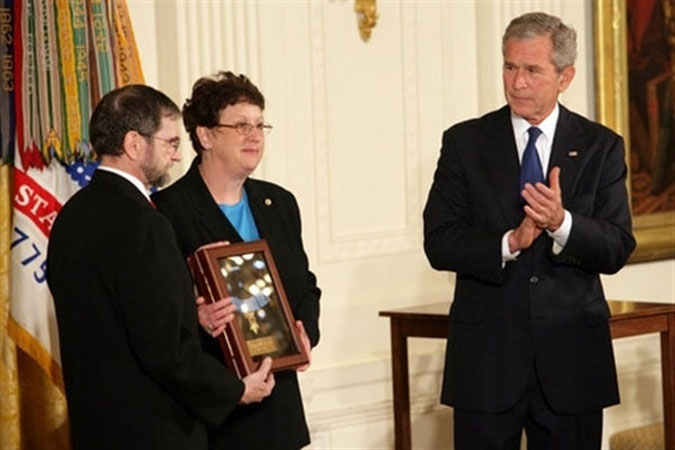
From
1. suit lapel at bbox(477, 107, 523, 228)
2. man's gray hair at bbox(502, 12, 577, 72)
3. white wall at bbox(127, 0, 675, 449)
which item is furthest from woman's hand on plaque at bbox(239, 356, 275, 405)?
white wall at bbox(127, 0, 675, 449)

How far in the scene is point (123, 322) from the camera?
13.1 feet

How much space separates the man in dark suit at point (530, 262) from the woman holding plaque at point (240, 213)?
56 centimetres

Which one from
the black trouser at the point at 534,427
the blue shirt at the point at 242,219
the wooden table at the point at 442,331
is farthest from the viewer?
the wooden table at the point at 442,331

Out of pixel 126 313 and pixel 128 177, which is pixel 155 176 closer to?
pixel 128 177

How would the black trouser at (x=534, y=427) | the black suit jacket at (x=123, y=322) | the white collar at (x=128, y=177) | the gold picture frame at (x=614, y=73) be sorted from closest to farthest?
the black suit jacket at (x=123, y=322) < the white collar at (x=128, y=177) < the black trouser at (x=534, y=427) < the gold picture frame at (x=614, y=73)

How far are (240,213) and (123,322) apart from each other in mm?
846

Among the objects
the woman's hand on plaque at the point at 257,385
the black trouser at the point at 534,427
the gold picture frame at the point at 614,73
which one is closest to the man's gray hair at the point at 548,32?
the black trouser at the point at 534,427

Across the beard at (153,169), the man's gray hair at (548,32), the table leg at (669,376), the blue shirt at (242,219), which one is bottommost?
the table leg at (669,376)

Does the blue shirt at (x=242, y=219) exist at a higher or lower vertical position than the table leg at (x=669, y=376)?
higher

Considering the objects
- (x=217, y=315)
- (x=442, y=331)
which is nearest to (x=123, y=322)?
(x=217, y=315)

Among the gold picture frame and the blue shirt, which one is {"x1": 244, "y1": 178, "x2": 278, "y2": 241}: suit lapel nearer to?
the blue shirt

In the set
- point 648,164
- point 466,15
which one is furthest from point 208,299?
point 648,164

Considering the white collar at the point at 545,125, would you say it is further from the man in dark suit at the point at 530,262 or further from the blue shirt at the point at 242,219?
the blue shirt at the point at 242,219

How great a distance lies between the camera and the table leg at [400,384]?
630 cm
